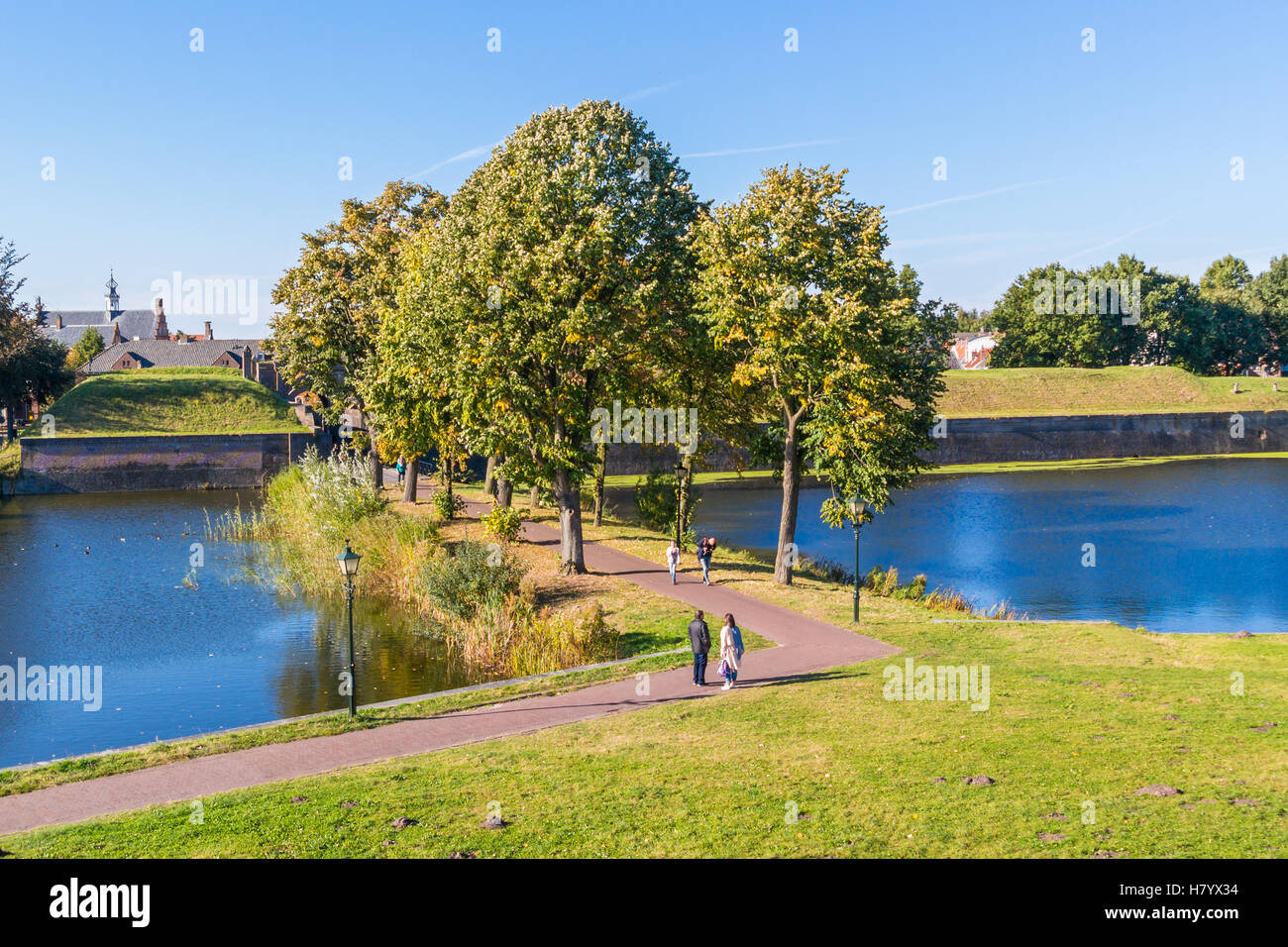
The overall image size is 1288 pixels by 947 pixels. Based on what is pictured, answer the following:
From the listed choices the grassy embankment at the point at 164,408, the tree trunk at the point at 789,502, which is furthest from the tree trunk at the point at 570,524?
the grassy embankment at the point at 164,408

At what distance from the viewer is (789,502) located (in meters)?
31.1

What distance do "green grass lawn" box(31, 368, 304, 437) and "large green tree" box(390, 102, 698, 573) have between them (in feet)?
147


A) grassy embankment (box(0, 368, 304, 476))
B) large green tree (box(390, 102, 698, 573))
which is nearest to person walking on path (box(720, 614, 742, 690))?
large green tree (box(390, 102, 698, 573))

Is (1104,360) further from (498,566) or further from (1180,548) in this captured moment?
(498,566)

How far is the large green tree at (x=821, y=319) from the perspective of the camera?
27.7 meters

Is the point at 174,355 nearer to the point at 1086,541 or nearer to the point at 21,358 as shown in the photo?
the point at 21,358

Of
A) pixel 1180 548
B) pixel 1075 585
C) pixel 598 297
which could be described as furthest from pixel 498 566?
pixel 1180 548

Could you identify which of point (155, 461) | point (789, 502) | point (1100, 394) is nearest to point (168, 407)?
point (155, 461)

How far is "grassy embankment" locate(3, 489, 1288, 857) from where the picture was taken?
11234 millimetres

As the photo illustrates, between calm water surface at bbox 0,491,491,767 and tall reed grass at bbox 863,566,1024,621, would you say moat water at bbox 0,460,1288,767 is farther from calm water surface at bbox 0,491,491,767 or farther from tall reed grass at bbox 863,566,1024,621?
tall reed grass at bbox 863,566,1024,621

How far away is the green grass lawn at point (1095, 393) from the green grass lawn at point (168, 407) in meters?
56.8

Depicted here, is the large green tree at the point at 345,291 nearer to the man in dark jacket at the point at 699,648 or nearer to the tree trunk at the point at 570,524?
the tree trunk at the point at 570,524

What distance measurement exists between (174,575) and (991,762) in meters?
30.3

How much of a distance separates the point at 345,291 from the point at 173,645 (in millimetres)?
24172
